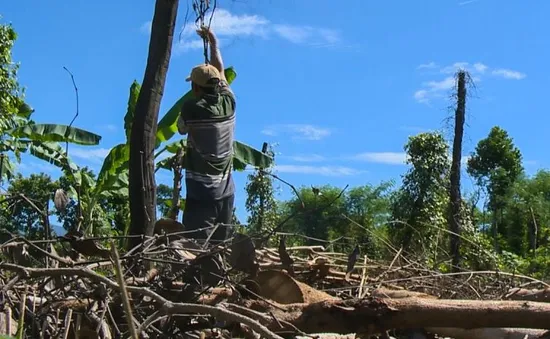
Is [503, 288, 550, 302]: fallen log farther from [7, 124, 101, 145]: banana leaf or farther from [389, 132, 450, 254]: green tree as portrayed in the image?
[389, 132, 450, 254]: green tree

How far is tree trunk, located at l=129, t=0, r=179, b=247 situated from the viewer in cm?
565

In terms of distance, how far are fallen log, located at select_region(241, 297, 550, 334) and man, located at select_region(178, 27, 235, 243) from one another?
2857 millimetres

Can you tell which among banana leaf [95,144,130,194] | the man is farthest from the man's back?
banana leaf [95,144,130,194]

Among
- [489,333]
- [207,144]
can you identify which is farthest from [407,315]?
[207,144]

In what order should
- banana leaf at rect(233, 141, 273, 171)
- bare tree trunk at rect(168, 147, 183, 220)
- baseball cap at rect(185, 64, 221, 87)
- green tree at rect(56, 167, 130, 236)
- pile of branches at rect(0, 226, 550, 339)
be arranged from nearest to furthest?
pile of branches at rect(0, 226, 550, 339), green tree at rect(56, 167, 130, 236), baseball cap at rect(185, 64, 221, 87), bare tree trunk at rect(168, 147, 183, 220), banana leaf at rect(233, 141, 273, 171)

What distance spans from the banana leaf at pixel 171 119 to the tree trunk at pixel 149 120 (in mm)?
4327

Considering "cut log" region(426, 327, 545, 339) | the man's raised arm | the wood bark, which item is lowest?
"cut log" region(426, 327, 545, 339)

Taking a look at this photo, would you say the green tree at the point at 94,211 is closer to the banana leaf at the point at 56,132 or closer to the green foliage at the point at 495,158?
the banana leaf at the point at 56,132

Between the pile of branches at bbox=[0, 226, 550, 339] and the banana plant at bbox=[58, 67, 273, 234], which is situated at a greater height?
the banana plant at bbox=[58, 67, 273, 234]

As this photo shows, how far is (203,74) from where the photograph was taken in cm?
548

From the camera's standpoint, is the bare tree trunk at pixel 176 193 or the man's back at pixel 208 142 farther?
the bare tree trunk at pixel 176 193

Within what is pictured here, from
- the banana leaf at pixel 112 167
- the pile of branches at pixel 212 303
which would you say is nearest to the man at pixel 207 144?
the pile of branches at pixel 212 303

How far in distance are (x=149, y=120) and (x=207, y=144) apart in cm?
48

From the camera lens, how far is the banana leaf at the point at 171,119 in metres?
10.2
